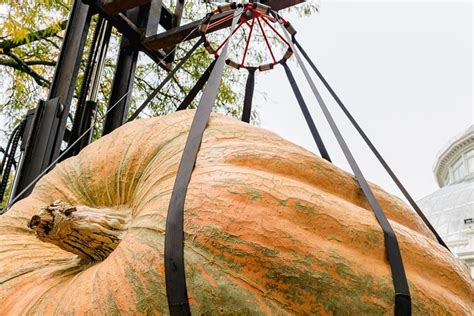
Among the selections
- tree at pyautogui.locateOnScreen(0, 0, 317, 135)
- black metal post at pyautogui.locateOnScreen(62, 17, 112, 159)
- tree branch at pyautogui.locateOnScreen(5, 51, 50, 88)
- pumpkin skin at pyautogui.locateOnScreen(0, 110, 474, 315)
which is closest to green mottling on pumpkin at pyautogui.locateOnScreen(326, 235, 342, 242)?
pumpkin skin at pyautogui.locateOnScreen(0, 110, 474, 315)

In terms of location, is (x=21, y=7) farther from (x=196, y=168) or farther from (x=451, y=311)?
(x=451, y=311)

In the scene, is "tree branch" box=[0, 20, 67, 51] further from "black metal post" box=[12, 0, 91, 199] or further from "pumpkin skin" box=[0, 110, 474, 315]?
"pumpkin skin" box=[0, 110, 474, 315]

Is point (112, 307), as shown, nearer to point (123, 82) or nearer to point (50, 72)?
point (123, 82)

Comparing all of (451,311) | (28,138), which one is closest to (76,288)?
(451,311)

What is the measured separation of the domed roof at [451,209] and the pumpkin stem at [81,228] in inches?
783

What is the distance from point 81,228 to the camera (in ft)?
3.54

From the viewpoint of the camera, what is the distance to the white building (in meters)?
16.9

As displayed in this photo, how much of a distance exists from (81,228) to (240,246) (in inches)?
14.5

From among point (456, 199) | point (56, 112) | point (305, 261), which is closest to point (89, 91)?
point (56, 112)

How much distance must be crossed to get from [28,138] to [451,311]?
1.84 metres

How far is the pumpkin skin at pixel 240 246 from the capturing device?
864 millimetres

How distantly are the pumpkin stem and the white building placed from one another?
14.8 meters

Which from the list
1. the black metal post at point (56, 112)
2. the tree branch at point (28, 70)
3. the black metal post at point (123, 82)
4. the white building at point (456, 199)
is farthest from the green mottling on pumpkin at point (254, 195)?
the white building at point (456, 199)

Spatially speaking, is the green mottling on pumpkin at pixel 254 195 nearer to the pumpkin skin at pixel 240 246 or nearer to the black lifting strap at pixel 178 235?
the pumpkin skin at pixel 240 246
